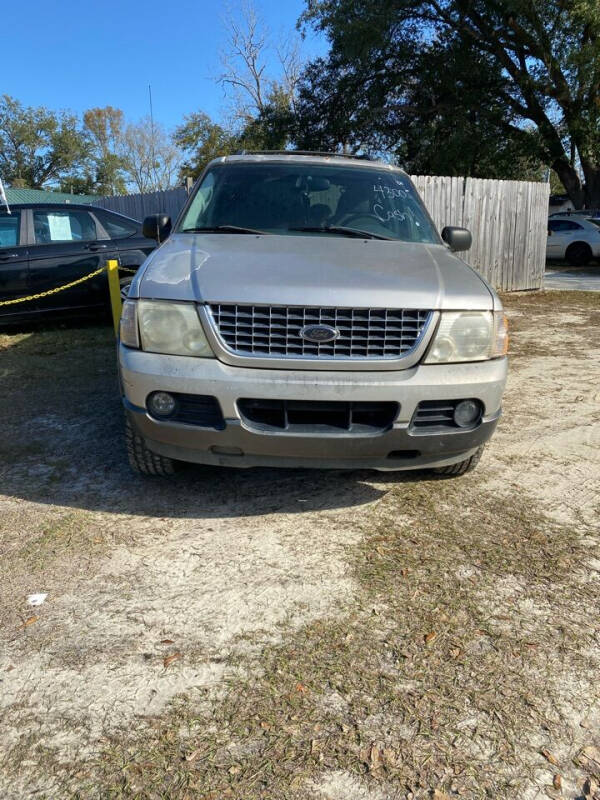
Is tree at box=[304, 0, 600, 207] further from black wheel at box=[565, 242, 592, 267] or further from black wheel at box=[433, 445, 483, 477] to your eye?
black wheel at box=[433, 445, 483, 477]

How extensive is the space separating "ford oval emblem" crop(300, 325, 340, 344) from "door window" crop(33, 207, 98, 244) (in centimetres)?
645

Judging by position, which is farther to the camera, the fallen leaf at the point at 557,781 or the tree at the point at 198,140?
the tree at the point at 198,140

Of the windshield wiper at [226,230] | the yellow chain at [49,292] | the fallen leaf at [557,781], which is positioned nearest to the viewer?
the fallen leaf at [557,781]

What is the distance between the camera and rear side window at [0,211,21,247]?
8.05 metres

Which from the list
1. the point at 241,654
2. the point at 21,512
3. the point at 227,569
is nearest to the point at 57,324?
the point at 21,512

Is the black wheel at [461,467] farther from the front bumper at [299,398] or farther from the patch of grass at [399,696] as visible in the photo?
the patch of grass at [399,696]

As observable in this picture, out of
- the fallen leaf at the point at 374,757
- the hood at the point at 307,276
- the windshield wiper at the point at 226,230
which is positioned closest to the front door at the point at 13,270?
the windshield wiper at the point at 226,230

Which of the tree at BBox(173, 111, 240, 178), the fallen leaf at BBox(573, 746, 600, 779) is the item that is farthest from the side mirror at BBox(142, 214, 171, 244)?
the tree at BBox(173, 111, 240, 178)

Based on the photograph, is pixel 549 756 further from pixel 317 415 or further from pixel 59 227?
pixel 59 227

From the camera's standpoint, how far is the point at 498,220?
12.5 meters

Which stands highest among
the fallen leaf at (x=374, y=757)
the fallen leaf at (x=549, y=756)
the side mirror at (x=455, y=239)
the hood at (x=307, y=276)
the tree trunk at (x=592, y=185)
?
the tree trunk at (x=592, y=185)

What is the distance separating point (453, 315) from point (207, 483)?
168 centimetres

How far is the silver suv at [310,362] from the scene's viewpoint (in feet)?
9.49

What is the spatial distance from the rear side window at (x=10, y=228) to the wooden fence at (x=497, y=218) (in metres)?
5.23
